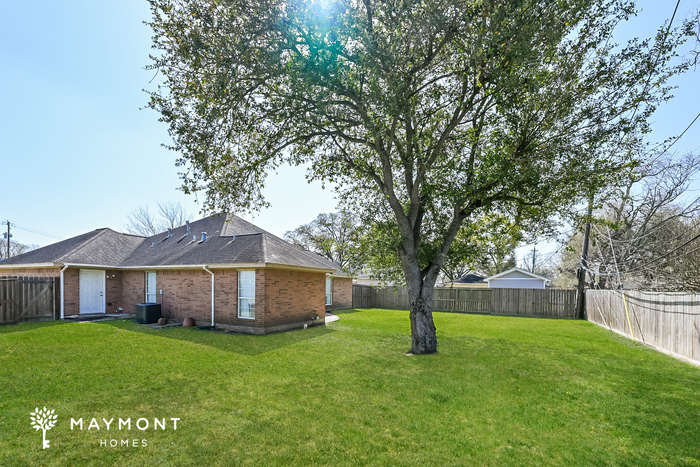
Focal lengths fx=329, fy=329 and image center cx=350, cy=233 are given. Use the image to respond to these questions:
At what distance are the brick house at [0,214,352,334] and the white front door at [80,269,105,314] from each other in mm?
40

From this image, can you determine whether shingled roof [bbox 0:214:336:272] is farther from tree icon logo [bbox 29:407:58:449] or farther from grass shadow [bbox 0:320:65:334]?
tree icon logo [bbox 29:407:58:449]

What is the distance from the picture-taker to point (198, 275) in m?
13.4

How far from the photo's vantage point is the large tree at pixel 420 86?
23.1ft

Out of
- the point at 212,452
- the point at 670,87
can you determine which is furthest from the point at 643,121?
the point at 212,452

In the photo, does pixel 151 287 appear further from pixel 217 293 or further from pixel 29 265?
pixel 29 265

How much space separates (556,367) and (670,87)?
6.75 metres

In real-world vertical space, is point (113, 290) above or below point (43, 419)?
above

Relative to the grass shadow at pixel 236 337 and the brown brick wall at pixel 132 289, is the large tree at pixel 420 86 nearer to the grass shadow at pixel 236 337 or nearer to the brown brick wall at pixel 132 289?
the grass shadow at pixel 236 337

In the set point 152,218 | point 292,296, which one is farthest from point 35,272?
point 152,218

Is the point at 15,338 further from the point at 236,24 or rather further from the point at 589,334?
the point at 589,334

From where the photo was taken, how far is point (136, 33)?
26.6 ft

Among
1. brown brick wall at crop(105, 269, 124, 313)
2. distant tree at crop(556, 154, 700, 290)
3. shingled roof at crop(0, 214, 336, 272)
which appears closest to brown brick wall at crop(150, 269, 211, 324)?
shingled roof at crop(0, 214, 336, 272)

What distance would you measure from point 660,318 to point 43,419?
14179 millimetres

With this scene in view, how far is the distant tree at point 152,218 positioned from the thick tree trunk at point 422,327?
31513 millimetres
